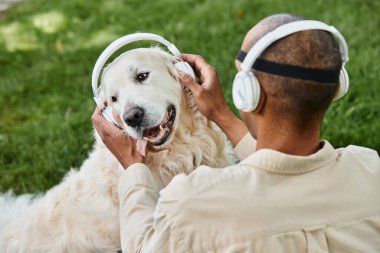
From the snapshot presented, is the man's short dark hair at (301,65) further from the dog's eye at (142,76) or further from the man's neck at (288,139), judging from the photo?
the dog's eye at (142,76)

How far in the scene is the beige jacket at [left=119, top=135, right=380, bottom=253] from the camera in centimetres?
200

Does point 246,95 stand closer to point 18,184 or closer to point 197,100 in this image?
point 197,100

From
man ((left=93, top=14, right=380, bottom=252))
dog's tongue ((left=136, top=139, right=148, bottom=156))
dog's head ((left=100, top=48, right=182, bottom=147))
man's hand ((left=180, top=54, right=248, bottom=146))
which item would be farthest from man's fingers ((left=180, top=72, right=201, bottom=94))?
man ((left=93, top=14, right=380, bottom=252))

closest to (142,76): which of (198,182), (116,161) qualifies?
(116,161)

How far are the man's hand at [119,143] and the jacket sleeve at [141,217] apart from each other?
6.6 inches

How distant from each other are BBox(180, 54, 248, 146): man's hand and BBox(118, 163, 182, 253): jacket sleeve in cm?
50

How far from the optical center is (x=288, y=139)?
82.2 inches

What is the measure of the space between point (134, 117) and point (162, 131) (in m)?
0.21

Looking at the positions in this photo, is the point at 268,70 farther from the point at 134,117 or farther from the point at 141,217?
the point at 134,117

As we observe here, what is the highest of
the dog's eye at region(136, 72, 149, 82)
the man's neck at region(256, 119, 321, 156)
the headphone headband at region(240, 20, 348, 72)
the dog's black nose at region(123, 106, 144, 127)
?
the headphone headband at region(240, 20, 348, 72)

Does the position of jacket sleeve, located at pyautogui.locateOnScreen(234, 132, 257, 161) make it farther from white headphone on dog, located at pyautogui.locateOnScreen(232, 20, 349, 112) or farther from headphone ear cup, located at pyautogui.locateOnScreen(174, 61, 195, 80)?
white headphone on dog, located at pyautogui.locateOnScreen(232, 20, 349, 112)

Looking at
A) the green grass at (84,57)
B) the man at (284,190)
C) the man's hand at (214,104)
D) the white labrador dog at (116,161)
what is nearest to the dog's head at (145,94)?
the white labrador dog at (116,161)

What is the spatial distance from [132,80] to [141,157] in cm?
47

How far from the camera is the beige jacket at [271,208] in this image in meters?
2.00
